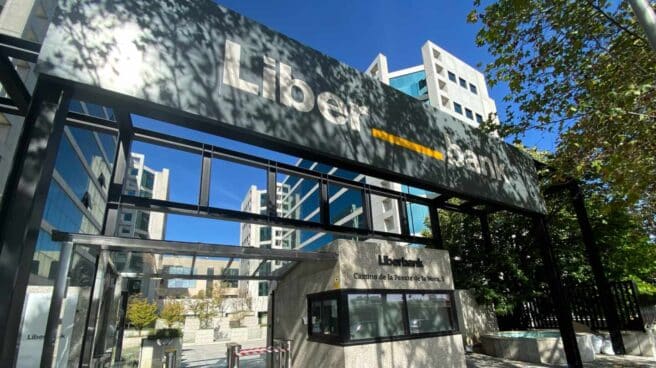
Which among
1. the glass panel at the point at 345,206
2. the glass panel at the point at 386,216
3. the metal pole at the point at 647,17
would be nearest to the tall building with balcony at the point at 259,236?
the glass panel at the point at 345,206

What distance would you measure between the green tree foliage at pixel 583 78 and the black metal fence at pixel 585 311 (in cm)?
524

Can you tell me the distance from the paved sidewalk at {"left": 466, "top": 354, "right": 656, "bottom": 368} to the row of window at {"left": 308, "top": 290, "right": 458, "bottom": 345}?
113 inches

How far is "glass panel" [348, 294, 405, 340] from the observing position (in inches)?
329

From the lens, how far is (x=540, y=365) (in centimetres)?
1121

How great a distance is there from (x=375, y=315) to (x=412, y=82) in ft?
140

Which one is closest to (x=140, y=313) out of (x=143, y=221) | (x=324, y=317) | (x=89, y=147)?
(x=89, y=147)

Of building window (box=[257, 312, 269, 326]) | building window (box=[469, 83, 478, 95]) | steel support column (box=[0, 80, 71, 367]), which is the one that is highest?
building window (box=[469, 83, 478, 95])

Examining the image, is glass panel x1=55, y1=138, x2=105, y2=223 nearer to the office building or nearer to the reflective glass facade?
the reflective glass facade

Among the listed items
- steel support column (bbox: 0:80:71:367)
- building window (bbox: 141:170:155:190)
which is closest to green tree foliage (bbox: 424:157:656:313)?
steel support column (bbox: 0:80:71:367)

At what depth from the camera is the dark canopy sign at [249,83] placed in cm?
500

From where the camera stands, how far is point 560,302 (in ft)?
37.0

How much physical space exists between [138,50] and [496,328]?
54.7 feet

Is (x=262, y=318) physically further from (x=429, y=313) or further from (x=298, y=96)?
(x=298, y=96)

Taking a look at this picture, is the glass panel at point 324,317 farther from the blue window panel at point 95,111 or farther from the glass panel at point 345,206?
the glass panel at point 345,206
